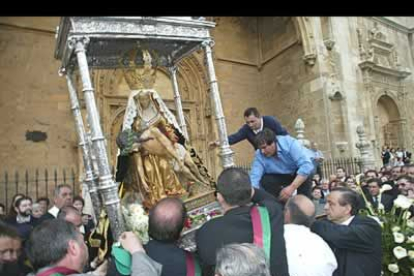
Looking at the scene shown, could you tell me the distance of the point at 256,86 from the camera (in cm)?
1493

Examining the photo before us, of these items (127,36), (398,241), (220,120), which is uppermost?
(127,36)

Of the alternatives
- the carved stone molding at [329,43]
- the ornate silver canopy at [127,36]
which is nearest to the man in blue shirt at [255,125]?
the ornate silver canopy at [127,36]

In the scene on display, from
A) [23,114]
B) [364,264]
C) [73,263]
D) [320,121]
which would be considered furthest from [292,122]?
[73,263]

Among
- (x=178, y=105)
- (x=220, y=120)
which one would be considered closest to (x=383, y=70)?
(x=178, y=105)

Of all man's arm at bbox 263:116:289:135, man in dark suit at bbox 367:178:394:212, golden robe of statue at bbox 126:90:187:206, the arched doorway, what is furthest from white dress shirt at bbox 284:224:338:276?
the arched doorway

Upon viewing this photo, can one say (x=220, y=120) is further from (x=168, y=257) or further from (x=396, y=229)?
(x=168, y=257)

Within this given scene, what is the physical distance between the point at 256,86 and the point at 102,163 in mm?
11369

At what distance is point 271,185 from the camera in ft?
14.4

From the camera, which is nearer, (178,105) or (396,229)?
(396,229)

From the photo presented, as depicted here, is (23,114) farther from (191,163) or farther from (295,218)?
(295,218)

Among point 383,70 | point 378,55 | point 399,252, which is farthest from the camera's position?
point 378,55

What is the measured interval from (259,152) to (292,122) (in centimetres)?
992

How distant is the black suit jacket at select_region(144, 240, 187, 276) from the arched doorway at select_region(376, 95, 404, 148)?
52.7ft

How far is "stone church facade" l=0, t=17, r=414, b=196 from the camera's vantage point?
1005 cm
